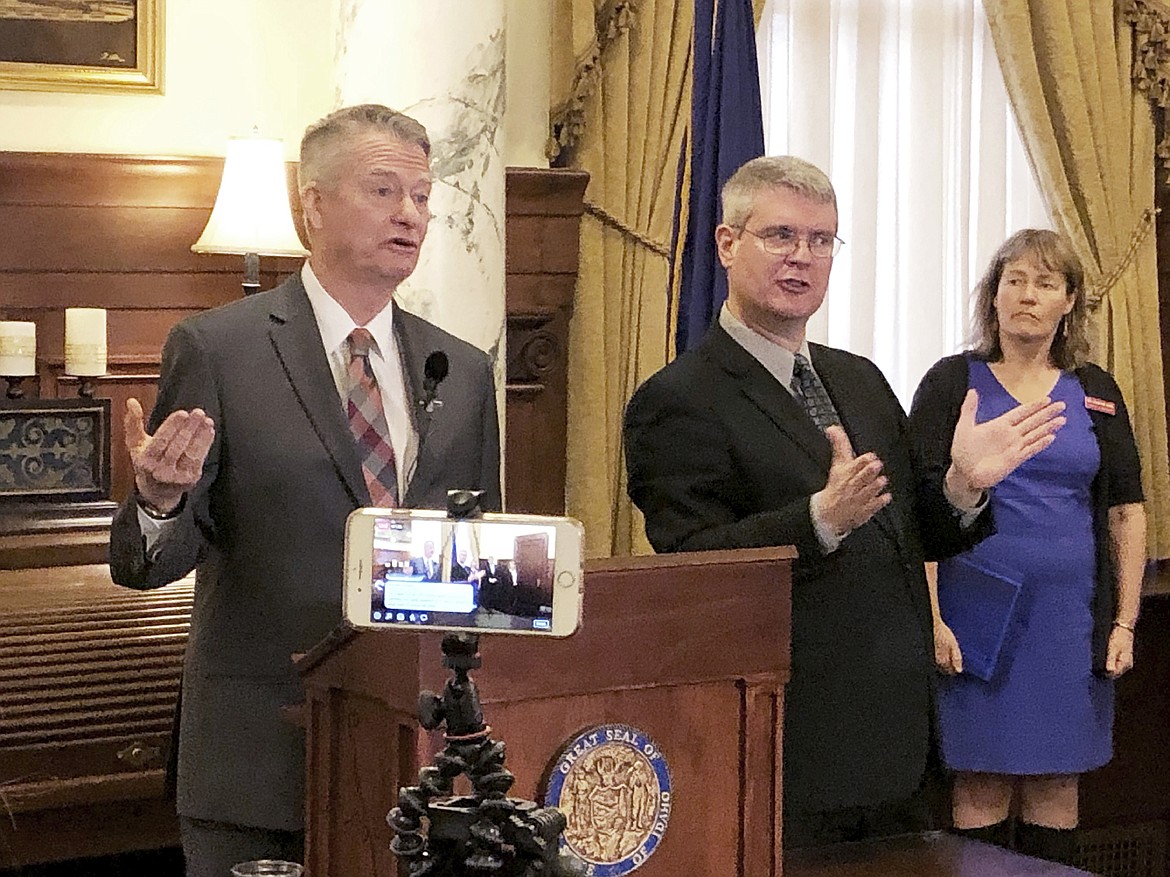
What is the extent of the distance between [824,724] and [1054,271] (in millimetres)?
1483

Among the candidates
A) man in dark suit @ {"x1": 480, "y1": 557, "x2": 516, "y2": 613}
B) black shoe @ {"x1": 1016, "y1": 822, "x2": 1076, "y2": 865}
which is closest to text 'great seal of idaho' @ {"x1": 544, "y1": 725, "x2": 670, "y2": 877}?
man in dark suit @ {"x1": 480, "y1": 557, "x2": 516, "y2": 613}

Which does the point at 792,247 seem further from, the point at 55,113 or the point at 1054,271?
the point at 55,113

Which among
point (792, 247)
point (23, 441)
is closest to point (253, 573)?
point (792, 247)

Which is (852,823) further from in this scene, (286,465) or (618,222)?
(618,222)

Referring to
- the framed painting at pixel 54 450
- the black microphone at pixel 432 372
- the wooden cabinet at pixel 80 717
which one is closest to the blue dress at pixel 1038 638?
the wooden cabinet at pixel 80 717

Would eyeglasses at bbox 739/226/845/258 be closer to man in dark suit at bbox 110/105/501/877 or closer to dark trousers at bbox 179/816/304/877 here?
man in dark suit at bbox 110/105/501/877

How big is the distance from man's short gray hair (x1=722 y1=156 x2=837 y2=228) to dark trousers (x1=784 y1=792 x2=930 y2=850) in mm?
838

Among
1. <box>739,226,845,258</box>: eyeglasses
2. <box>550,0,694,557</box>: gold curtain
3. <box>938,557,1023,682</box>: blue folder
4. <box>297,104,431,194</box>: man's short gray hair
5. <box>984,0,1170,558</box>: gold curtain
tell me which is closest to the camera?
<box>297,104,431,194</box>: man's short gray hair

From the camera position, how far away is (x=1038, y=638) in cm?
335

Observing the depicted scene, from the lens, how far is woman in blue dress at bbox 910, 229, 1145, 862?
333 centimetres

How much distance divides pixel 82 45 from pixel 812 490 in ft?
7.52

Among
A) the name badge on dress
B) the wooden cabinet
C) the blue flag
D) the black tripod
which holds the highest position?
the blue flag

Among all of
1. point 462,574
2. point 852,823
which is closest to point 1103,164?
point 852,823

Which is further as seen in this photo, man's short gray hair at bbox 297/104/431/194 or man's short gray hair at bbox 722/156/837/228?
man's short gray hair at bbox 722/156/837/228
